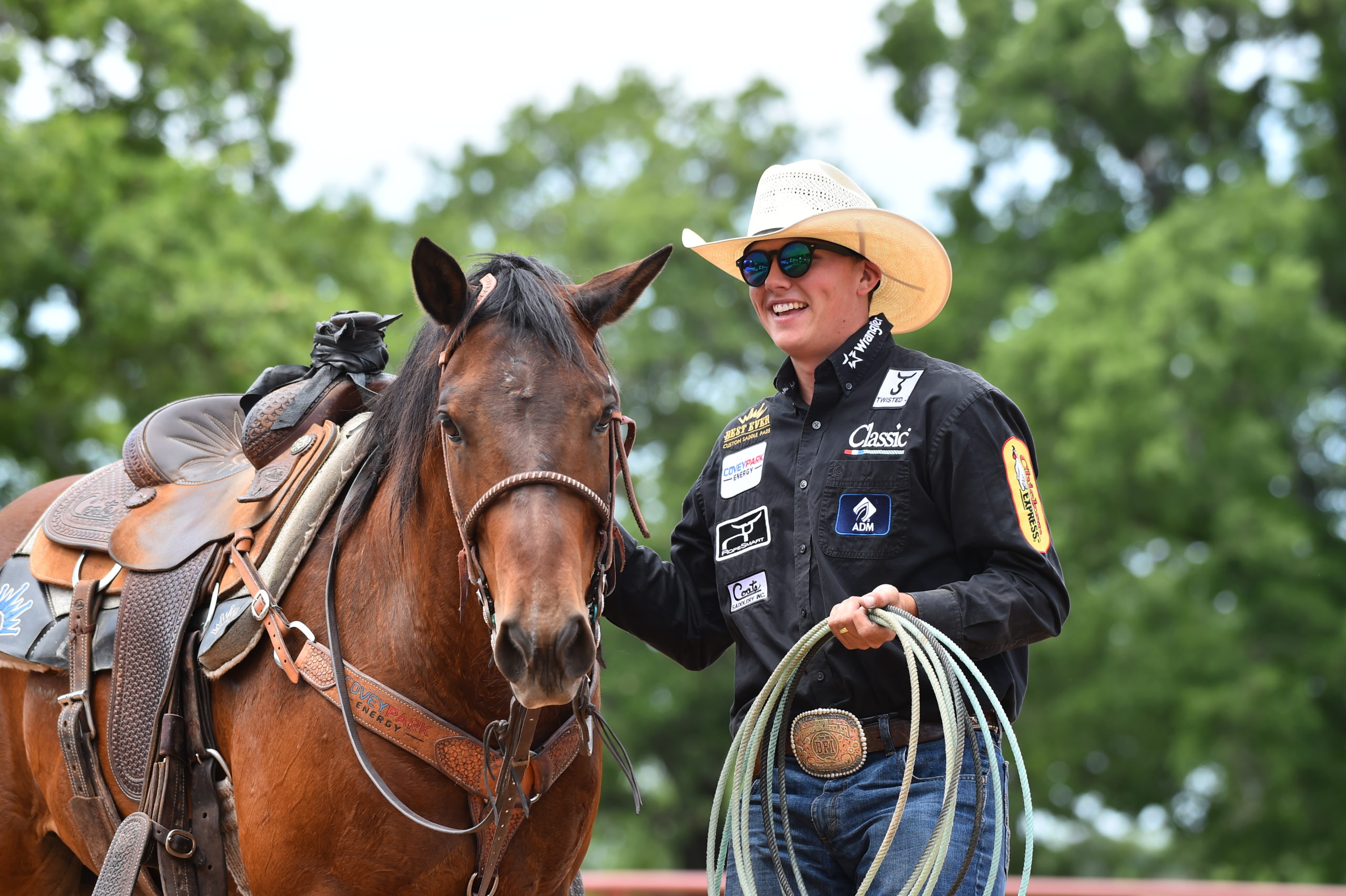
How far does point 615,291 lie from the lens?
8.75 feet

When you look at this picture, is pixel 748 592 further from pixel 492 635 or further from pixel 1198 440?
pixel 1198 440

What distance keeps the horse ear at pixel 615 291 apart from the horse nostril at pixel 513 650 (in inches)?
31.0

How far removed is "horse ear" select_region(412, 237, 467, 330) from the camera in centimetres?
247

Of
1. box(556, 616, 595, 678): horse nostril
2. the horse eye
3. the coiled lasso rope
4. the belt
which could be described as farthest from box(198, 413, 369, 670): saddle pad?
the belt

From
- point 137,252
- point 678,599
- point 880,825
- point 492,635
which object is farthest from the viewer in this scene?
point 137,252

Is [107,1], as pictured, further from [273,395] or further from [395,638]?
[395,638]

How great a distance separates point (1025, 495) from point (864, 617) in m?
0.47

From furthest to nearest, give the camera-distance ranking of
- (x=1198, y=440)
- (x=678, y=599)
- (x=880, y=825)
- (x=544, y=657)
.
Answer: (x=1198, y=440) < (x=678, y=599) < (x=880, y=825) < (x=544, y=657)

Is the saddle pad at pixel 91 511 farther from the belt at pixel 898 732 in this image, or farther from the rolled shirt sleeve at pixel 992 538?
the rolled shirt sleeve at pixel 992 538

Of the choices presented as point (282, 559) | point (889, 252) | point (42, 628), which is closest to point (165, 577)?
point (282, 559)

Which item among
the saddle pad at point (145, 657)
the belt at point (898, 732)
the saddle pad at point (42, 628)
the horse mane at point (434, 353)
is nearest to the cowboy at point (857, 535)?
the belt at point (898, 732)

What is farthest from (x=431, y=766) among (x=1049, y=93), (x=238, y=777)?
(x=1049, y=93)

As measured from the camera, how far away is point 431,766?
2.58 meters

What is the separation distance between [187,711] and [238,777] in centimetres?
26
